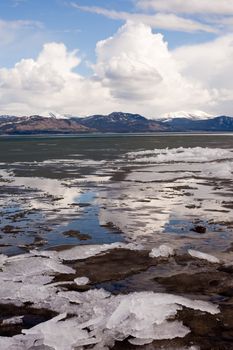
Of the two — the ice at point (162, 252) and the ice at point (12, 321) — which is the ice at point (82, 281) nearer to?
the ice at point (12, 321)

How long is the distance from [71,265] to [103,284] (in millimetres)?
2704

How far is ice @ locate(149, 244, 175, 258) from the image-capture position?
18.9 meters

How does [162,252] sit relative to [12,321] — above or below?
above

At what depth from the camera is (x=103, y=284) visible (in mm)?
15703

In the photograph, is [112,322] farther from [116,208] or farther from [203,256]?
[116,208]

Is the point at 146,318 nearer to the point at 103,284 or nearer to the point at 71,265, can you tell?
the point at 103,284

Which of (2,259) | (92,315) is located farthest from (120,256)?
(92,315)

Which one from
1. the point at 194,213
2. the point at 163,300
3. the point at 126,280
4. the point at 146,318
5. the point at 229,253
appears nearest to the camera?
the point at 146,318

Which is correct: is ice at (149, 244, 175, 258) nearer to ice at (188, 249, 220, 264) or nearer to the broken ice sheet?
ice at (188, 249, 220, 264)

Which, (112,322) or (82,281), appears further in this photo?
(82,281)

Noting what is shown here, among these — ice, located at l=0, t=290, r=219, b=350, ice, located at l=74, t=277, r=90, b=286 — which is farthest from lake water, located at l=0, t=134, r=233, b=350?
ice, located at l=74, t=277, r=90, b=286

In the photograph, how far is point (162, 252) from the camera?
62.5ft

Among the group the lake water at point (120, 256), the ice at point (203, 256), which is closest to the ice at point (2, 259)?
the lake water at point (120, 256)

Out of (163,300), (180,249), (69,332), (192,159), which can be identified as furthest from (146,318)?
(192,159)
